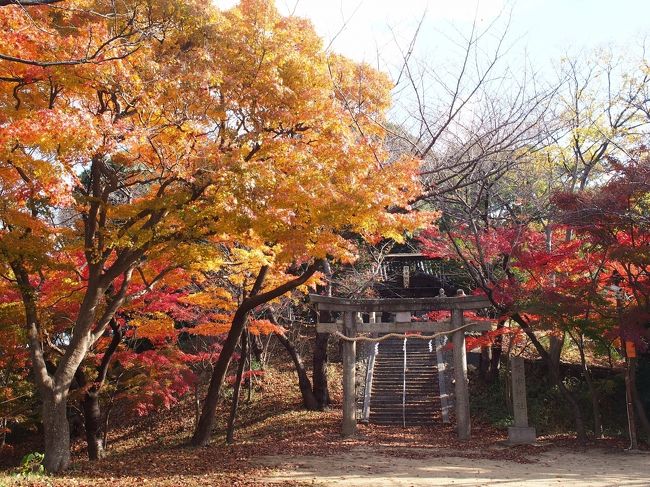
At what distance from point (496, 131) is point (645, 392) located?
346 inches

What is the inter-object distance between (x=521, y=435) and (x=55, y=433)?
32.3ft

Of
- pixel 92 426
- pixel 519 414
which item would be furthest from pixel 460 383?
pixel 92 426

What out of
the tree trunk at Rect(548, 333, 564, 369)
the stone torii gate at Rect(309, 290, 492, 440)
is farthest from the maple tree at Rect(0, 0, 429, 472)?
the tree trunk at Rect(548, 333, 564, 369)

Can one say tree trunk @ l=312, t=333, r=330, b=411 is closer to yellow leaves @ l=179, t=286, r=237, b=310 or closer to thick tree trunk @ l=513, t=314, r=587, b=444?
yellow leaves @ l=179, t=286, r=237, b=310

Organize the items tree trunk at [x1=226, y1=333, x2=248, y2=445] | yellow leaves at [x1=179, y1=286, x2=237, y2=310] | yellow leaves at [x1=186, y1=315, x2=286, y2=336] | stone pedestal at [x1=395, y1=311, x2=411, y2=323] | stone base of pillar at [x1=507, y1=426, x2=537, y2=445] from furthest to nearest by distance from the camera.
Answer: stone pedestal at [x1=395, y1=311, x2=411, y2=323] → yellow leaves at [x1=186, y1=315, x2=286, y2=336] → tree trunk at [x1=226, y1=333, x2=248, y2=445] → yellow leaves at [x1=179, y1=286, x2=237, y2=310] → stone base of pillar at [x1=507, y1=426, x2=537, y2=445]

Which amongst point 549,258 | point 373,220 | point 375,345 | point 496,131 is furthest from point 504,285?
point 375,345

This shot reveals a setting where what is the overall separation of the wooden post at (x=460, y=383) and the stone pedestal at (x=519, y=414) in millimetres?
1278

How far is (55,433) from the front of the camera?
966cm

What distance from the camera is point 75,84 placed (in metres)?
8.32

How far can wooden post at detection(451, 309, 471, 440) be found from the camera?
14.5 metres

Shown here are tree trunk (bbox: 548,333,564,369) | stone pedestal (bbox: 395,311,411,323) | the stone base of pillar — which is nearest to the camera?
the stone base of pillar

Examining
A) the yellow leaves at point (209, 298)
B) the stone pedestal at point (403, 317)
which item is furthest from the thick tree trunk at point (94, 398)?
the stone pedestal at point (403, 317)

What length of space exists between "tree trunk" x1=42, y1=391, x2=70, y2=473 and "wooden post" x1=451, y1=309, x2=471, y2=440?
9.15m

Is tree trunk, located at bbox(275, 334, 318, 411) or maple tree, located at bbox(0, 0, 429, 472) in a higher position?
maple tree, located at bbox(0, 0, 429, 472)
